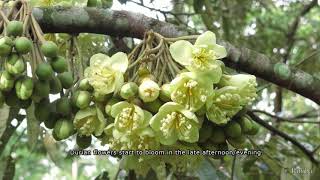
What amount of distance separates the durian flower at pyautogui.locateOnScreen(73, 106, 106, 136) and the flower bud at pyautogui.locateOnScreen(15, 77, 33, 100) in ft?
0.38

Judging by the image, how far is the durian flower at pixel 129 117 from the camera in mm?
1200

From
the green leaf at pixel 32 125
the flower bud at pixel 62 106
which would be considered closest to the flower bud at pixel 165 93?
the flower bud at pixel 62 106

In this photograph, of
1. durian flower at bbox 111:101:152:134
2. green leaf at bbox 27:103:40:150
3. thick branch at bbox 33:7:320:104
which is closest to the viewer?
durian flower at bbox 111:101:152:134

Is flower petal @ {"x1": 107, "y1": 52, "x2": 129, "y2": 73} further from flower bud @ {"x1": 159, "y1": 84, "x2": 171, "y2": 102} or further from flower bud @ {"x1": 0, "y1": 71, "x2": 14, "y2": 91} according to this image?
flower bud @ {"x1": 0, "y1": 71, "x2": 14, "y2": 91}

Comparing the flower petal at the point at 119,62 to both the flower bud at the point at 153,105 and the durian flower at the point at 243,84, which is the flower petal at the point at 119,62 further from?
the durian flower at the point at 243,84

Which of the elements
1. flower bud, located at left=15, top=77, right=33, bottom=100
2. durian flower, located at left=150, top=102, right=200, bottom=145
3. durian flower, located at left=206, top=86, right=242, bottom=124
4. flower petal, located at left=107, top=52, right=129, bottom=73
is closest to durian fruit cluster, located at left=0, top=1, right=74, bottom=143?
flower bud, located at left=15, top=77, right=33, bottom=100

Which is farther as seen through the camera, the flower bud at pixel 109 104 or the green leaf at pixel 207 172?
the green leaf at pixel 207 172

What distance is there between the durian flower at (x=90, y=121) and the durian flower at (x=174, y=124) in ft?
0.42

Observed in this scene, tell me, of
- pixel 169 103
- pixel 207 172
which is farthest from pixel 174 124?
pixel 207 172

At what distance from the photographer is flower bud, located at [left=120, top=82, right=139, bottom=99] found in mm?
1214

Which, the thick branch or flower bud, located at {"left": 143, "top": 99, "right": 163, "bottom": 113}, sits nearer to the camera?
flower bud, located at {"left": 143, "top": 99, "right": 163, "bottom": 113}

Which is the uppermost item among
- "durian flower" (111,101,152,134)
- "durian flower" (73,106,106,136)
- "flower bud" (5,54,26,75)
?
"flower bud" (5,54,26,75)

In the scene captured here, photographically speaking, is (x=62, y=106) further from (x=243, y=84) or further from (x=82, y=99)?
(x=243, y=84)

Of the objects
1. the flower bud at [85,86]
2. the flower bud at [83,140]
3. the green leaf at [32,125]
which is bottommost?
the green leaf at [32,125]
